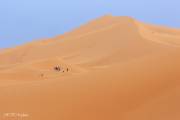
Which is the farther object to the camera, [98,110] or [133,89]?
[133,89]

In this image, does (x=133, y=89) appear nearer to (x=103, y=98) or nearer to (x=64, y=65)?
(x=103, y=98)

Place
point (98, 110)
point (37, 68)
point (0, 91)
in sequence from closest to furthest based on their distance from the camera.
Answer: point (98, 110) → point (0, 91) → point (37, 68)

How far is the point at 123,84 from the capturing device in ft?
19.1

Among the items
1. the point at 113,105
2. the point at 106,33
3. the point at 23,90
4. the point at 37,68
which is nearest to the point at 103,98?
the point at 113,105

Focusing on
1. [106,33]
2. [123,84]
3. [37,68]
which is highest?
[106,33]

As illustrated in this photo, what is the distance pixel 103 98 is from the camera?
5.52m

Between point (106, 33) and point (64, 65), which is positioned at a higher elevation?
point (106, 33)

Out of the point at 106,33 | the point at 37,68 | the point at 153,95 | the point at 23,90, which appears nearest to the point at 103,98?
the point at 153,95

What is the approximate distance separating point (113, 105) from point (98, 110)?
0.22 m

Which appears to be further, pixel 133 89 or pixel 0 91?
pixel 0 91

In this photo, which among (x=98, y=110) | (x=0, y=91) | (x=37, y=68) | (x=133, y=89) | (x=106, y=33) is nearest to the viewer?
(x=98, y=110)

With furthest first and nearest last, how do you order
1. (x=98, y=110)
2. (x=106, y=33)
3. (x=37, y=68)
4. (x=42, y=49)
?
(x=42, y=49) → (x=106, y=33) → (x=37, y=68) → (x=98, y=110)

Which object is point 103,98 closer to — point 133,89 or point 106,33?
point 133,89

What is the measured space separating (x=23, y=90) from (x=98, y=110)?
131 cm
